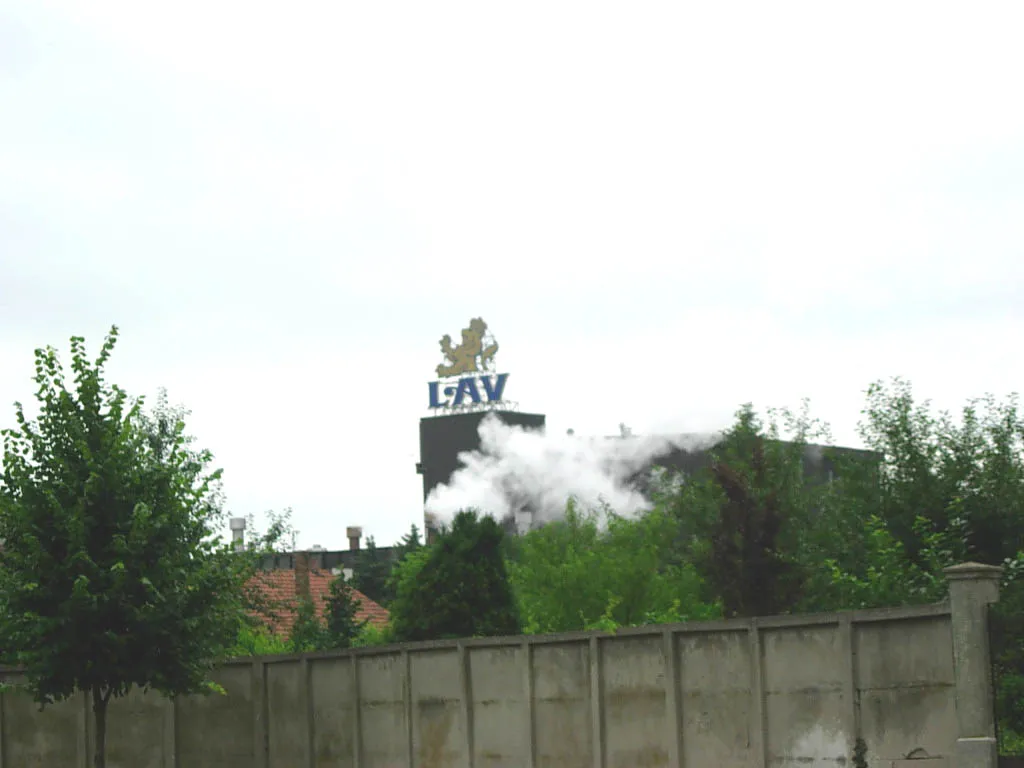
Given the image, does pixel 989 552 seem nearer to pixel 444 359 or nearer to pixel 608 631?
pixel 608 631

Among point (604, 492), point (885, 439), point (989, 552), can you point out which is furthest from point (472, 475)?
point (989, 552)

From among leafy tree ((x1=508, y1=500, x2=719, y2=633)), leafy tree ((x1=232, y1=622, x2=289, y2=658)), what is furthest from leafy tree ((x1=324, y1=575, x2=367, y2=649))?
leafy tree ((x1=508, y1=500, x2=719, y2=633))

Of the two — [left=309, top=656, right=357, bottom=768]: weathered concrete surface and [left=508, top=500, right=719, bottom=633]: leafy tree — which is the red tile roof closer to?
[left=508, top=500, right=719, bottom=633]: leafy tree

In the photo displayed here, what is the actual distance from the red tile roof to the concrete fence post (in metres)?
31.8

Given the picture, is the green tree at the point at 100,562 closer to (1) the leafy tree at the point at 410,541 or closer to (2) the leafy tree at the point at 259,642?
(2) the leafy tree at the point at 259,642

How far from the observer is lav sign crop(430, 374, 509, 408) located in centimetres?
13812

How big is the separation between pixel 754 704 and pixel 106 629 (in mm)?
9869

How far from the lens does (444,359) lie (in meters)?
141

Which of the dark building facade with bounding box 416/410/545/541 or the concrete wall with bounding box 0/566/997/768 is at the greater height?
the dark building facade with bounding box 416/410/545/541

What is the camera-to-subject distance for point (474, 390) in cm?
13888

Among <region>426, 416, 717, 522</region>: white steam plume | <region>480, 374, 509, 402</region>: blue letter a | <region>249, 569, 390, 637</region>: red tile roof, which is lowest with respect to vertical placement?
<region>249, 569, 390, 637</region>: red tile roof

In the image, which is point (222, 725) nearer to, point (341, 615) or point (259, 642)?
point (259, 642)

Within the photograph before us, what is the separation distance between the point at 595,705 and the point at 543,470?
4553 inches

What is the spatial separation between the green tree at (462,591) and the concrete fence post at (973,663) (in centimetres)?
1474
